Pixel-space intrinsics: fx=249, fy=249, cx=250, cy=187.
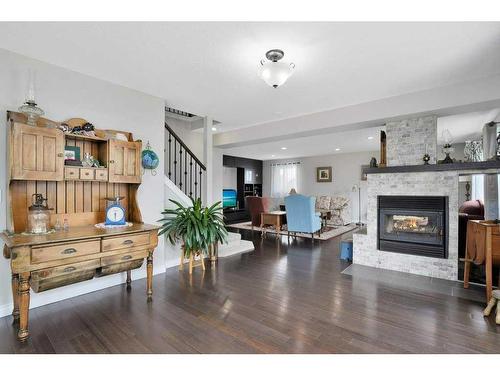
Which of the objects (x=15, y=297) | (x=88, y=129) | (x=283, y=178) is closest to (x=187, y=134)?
(x=88, y=129)

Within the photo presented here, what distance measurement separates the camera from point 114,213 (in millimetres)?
2840

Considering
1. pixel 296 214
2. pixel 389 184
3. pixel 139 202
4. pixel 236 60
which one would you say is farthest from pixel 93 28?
pixel 296 214

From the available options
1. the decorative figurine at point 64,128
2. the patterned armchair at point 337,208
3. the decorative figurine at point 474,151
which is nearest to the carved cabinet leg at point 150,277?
the decorative figurine at point 64,128

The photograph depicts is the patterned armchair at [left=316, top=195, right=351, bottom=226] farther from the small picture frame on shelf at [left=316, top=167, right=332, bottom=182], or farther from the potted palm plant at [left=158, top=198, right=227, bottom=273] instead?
the potted palm plant at [left=158, top=198, right=227, bottom=273]

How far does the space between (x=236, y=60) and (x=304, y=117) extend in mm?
2173

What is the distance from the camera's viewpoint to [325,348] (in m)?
1.86

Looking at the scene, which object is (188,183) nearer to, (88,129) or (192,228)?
(192,228)

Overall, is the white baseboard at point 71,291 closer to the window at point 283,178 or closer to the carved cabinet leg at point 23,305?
the carved cabinet leg at point 23,305

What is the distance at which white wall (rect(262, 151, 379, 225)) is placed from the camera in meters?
8.73

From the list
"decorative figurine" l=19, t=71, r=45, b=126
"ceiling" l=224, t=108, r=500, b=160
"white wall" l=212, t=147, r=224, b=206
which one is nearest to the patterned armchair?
"ceiling" l=224, t=108, r=500, b=160

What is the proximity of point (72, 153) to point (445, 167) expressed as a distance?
4661 mm

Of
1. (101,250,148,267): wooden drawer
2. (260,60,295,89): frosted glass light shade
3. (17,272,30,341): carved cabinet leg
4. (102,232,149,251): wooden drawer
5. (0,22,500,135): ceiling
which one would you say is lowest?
(17,272,30,341): carved cabinet leg

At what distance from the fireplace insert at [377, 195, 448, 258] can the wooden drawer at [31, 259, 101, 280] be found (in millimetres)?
3863

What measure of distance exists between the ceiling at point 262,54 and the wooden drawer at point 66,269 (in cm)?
202
